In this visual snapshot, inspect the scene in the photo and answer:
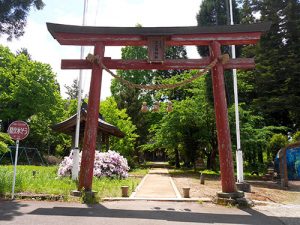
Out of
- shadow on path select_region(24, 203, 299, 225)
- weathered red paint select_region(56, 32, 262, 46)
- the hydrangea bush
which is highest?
weathered red paint select_region(56, 32, 262, 46)

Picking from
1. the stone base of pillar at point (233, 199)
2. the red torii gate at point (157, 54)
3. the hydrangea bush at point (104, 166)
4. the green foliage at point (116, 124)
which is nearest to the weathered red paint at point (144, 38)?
the red torii gate at point (157, 54)

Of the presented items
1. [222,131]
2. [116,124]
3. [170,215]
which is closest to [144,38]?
[222,131]

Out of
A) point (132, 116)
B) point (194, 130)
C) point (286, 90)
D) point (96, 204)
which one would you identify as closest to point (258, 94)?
point (286, 90)

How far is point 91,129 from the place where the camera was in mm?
10578

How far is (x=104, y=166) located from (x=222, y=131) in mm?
9239

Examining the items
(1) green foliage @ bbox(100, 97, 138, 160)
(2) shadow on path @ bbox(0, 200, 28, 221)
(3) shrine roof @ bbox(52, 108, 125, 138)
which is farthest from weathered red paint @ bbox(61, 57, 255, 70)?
(1) green foliage @ bbox(100, 97, 138, 160)

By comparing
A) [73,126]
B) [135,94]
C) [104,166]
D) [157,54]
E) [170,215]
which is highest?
[135,94]

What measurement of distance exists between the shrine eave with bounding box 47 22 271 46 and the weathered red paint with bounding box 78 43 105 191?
477 mm

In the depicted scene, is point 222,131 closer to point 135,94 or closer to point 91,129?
point 91,129

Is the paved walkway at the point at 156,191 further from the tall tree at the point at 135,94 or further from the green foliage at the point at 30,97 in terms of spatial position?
the green foliage at the point at 30,97

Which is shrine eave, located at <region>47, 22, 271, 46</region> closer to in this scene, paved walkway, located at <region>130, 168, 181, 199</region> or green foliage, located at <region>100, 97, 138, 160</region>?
paved walkway, located at <region>130, 168, 181, 199</region>

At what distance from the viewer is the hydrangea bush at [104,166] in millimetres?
17234

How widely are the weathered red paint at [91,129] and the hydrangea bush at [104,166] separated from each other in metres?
6.99

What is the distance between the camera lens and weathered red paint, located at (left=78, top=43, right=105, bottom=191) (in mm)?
10383
